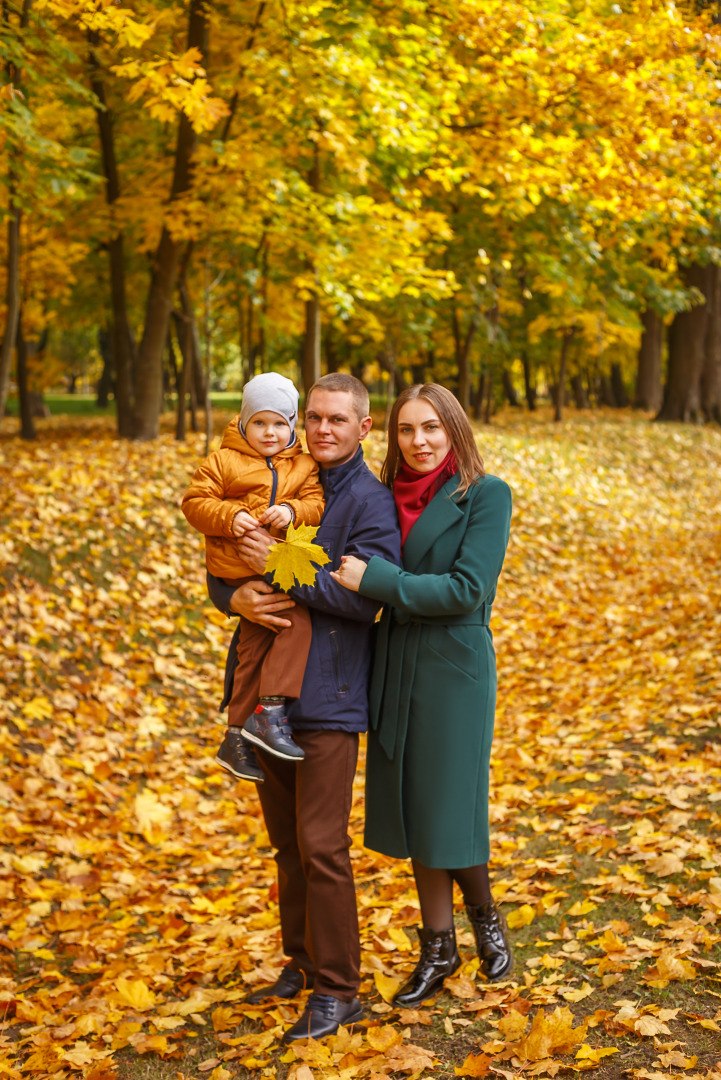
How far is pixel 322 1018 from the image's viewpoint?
3066 mm

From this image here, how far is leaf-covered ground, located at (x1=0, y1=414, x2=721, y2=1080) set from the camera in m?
3.07

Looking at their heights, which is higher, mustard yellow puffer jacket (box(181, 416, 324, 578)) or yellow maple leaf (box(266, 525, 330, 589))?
mustard yellow puffer jacket (box(181, 416, 324, 578))

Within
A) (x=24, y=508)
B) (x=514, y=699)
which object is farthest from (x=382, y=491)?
(x=24, y=508)

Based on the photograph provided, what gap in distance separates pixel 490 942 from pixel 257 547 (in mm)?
1766

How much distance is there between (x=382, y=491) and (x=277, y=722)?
853mm

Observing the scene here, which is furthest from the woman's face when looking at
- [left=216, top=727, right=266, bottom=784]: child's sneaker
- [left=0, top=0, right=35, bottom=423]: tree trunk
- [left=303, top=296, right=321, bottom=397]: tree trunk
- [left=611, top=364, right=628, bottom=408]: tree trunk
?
[left=611, top=364, right=628, bottom=408]: tree trunk

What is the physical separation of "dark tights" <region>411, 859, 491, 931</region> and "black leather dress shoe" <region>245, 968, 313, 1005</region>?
1.79 ft

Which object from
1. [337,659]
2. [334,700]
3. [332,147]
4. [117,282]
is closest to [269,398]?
[337,659]

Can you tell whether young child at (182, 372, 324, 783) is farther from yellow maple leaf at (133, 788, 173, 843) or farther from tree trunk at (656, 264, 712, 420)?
tree trunk at (656, 264, 712, 420)

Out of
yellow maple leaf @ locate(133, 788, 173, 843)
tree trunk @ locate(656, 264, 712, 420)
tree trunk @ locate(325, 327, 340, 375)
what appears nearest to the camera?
yellow maple leaf @ locate(133, 788, 173, 843)

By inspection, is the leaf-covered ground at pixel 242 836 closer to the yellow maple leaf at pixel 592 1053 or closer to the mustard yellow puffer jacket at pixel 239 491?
the yellow maple leaf at pixel 592 1053

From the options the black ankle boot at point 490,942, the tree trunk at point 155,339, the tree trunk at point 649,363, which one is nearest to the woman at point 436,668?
the black ankle boot at point 490,942

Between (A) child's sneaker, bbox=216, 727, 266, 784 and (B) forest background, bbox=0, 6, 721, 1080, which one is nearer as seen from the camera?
(A) child's sneaker, bbox=216, 727, 266, 784

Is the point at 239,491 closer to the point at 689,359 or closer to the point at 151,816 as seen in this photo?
the point at 151,816
